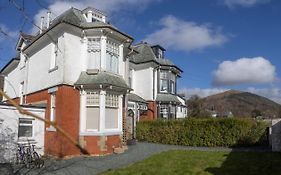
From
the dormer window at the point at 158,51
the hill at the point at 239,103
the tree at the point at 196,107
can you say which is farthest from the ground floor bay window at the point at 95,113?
the hill at the point at 239,103

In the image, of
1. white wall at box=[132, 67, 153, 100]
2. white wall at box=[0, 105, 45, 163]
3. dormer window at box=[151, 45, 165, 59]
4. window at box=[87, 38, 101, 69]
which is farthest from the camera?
dormer window at box=[151, 45, 165, 59]

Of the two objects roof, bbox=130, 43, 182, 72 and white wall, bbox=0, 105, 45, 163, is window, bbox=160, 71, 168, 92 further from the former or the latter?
white wall, bbox=0, 105, 45, 163

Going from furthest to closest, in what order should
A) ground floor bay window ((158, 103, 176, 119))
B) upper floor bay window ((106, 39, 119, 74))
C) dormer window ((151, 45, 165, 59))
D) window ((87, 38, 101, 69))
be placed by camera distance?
dormer window ((151, 45, 165, 59)), ground floor bay window ((158, 103, 176, 119)), upper floor bay window ((106, 39, 119, 74)), window ((87, 38, 101, 69))

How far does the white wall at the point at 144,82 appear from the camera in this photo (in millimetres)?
30234

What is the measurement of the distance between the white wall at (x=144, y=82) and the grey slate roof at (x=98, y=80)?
1230 cm

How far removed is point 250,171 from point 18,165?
1034 centimetres

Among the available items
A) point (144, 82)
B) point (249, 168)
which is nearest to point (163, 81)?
point (144, 82)

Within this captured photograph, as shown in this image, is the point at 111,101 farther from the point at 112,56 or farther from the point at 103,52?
the point at 103,52

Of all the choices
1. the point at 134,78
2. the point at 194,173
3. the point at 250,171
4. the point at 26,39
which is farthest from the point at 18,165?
the point at 134,78

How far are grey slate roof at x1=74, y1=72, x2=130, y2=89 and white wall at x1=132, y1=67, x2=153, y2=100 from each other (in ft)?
40.3

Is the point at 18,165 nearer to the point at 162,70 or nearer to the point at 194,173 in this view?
the point at 194,173

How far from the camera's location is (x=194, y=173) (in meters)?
11.2

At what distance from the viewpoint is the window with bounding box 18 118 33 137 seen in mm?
15879

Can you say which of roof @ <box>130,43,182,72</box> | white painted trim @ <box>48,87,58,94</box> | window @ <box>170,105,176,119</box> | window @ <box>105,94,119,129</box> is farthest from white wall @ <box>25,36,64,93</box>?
window @ <box>170,105,176,119</box>
